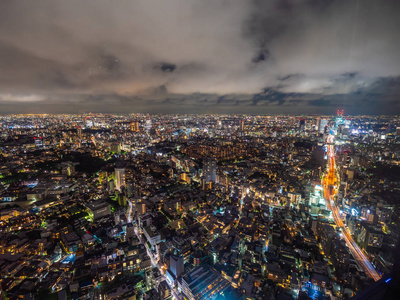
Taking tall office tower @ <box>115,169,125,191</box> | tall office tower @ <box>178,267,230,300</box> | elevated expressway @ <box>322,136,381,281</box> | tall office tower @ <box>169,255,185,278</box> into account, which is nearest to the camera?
tall office tower @ <box>178,267,230,300</box>

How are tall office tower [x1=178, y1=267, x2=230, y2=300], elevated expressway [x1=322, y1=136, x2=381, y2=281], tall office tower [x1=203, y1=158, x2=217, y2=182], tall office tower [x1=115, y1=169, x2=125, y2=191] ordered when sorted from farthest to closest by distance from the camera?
tall office tower [x1=203, y1=158, x2=217, y2=182] < tall office tower [x1=115, y1=169, x2=125, y2=191] < elevated expressway [x1=322, y1=136, x2=381, y2=281] < tall office tower [x1=178, y1=267, x2=230, y2=300]

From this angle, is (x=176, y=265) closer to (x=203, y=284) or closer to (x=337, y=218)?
(x=203, y=284)

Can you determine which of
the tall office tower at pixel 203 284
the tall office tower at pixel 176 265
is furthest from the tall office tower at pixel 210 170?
the tall office tower at pixel 203 284

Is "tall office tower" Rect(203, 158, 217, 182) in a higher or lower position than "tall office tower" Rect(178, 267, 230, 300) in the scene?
higher

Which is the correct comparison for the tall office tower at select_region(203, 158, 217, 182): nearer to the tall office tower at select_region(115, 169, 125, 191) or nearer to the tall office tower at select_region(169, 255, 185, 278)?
the tall office tower at select_region(115, 169, 125, 191)

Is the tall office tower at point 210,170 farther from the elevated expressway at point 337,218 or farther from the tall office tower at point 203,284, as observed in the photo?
the tall office tower at point 203,284

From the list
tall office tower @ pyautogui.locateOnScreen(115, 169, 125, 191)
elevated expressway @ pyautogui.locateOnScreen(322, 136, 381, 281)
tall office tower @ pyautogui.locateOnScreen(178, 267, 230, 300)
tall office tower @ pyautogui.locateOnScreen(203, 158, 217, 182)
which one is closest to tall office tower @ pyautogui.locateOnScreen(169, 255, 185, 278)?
tall office tower @ pyautogui.locateOnScreen(178, 267, 230, 300)
